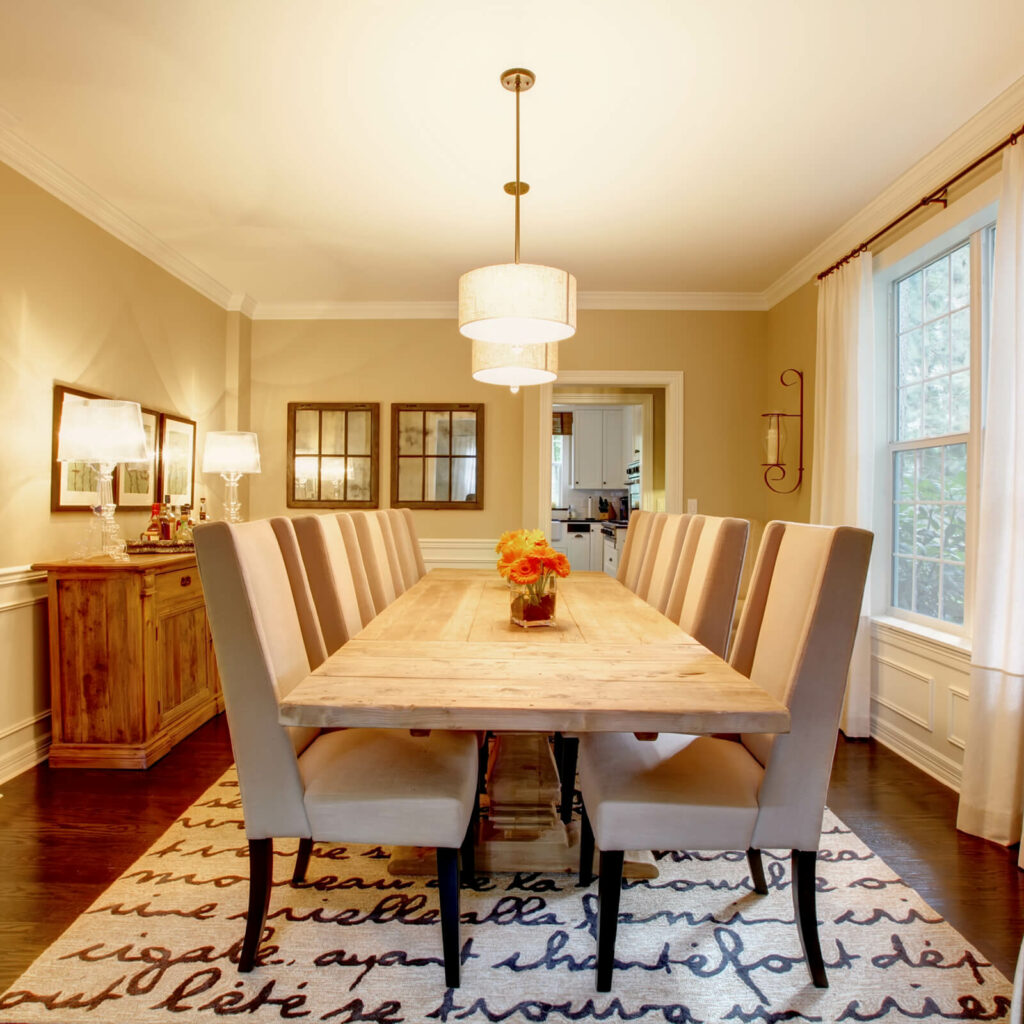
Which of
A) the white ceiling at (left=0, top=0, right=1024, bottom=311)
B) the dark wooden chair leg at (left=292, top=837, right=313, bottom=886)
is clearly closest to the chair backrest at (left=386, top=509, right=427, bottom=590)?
the white ceiling at (left=0, top=0, right=1024, bottom=311)

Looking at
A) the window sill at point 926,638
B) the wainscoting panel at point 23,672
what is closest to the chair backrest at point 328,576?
the wainscoting panel at point 23,672

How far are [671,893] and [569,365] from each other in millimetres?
3560

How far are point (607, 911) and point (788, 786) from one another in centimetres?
49

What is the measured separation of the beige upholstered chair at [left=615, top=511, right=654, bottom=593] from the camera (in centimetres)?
339

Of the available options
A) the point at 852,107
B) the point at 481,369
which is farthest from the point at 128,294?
the point at 852,107

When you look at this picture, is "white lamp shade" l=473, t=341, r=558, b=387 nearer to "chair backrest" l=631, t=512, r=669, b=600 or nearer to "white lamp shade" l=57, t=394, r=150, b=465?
"chair backrest" l=631, t=512, r=669, b=600

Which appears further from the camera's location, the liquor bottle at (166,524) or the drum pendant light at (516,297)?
the liquor bottle at (166,524)

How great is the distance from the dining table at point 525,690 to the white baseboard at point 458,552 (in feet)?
7.66

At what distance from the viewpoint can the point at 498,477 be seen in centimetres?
497

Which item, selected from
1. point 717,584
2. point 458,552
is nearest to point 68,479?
point 458,552

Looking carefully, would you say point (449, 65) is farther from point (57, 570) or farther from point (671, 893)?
point (671, 893)

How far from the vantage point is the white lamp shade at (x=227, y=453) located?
4.11 m

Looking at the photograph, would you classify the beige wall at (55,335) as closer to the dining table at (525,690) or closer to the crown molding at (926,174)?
the dining table at (525,690)

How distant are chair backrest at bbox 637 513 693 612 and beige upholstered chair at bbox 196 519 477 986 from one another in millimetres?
1397
